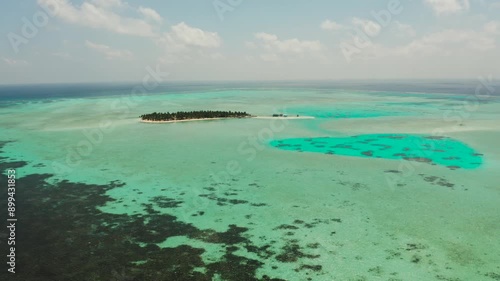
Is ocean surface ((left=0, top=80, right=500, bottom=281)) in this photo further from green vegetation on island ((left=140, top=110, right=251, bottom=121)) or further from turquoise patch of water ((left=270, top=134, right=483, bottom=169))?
green vegetation on island ((left=140, top=110, right=251, bottom=121))

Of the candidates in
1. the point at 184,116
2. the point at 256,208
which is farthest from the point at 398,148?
the point at 184,116

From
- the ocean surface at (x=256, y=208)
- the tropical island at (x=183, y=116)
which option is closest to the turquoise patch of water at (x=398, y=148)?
the ocean surface at (x=256, y=208)

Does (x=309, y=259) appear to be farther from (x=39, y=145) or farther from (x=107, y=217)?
(x=39, y=145)

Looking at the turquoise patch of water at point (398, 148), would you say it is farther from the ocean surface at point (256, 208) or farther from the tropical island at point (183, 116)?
the tropical island at point (183, 116)

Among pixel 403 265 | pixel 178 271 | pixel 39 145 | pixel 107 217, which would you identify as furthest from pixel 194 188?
pixel 39 145

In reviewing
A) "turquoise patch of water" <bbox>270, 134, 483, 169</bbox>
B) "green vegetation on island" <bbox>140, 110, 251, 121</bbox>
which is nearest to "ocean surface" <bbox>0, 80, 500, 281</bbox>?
"turquoise patch of water" <bbox>270, 134, 483, 169</bbox>

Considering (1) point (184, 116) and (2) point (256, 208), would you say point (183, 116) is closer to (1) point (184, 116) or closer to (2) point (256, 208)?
(1) point (184, 116)
